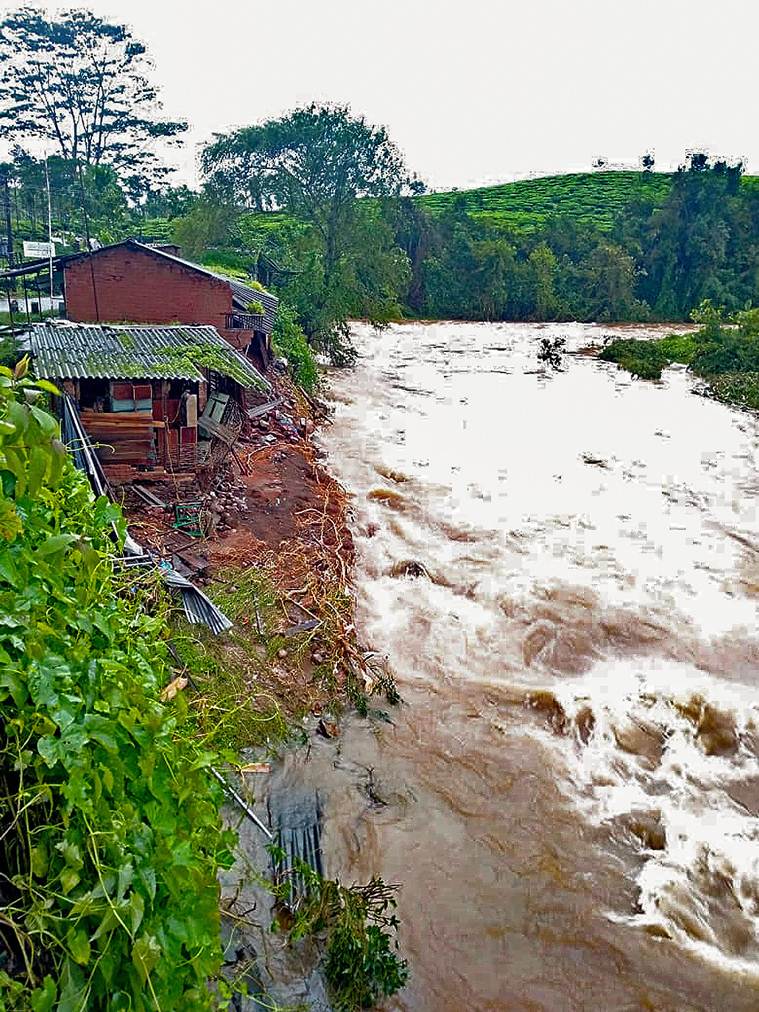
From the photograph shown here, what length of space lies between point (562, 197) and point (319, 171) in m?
38.1

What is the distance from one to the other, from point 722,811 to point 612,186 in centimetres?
6597

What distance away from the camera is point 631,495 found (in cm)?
1355

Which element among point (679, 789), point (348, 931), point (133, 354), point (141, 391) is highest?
point (133, 354)

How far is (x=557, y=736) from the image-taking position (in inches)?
275

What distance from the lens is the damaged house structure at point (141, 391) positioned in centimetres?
1009

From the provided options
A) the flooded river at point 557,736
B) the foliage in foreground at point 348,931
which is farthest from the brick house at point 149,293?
the foliage in foreground at point 348,931

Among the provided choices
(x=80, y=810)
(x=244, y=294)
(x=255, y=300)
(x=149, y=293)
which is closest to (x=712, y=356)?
(x=255, y=300)

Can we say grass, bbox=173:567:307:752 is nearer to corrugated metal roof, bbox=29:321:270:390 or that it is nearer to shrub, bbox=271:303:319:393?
corrugated metal roof, bbox=29:321:270:390

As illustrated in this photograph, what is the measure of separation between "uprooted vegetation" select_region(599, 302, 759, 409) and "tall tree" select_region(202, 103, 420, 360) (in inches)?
407

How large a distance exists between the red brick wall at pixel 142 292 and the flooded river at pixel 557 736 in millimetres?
5311

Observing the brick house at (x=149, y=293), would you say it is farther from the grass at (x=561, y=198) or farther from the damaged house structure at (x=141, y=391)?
the grass at (x=561, y=198)

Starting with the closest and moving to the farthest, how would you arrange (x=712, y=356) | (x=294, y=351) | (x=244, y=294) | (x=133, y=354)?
1. (x=133, y=354)
2. (x=244, y=294)
3. (x=294, y=351)
4. (x=712, y=356)

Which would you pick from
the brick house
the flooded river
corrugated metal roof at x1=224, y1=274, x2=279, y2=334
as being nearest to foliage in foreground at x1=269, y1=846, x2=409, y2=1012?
the flooded river

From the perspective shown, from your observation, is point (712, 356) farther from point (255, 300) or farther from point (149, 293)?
point (149, 293)
